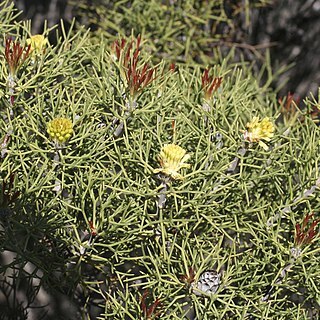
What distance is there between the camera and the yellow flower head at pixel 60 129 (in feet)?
2.84

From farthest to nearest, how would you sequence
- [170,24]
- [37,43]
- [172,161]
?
[170,24] < [37,43] < [172,161]

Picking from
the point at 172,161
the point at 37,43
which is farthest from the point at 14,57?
the point at 172,161

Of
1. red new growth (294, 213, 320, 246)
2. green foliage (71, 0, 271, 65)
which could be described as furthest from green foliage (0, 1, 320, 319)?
green foliage (71, 0, 271, 65)

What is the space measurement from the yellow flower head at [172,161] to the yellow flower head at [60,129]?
0.13m

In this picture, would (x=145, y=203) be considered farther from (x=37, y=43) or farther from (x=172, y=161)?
(x=37, y=43)

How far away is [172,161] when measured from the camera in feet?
2.81

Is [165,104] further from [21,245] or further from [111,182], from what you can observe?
[21,245]

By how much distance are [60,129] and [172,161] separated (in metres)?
0.15

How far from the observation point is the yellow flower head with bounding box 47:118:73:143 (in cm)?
87

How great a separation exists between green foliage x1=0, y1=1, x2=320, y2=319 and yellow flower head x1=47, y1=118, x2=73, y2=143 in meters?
0.02

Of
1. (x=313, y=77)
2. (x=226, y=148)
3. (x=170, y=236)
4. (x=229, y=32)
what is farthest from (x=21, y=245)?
(x=313, y=77)

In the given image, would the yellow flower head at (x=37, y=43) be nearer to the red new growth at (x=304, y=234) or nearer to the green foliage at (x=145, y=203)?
the green foliage at (x=145, y=203)

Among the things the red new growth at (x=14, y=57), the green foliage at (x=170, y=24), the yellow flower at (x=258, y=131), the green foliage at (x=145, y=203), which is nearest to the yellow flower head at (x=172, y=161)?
the green foliage at (x=145, y=203)

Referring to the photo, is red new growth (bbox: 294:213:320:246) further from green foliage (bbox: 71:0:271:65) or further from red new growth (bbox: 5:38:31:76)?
green foliage (bbox: 71:0:271:65)
